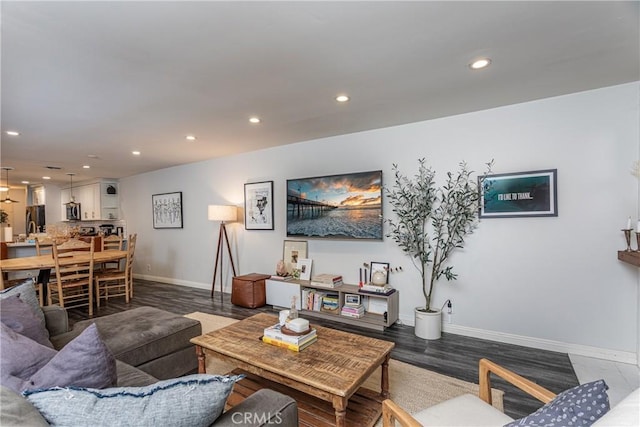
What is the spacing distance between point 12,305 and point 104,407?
1.38m

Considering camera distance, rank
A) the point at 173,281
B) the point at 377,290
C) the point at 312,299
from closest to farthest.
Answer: the point at 377,290 → the point at 312,299 → the point at 173,281

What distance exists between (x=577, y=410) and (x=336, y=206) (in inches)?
126

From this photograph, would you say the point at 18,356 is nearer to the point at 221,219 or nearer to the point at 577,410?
the point at 577,410

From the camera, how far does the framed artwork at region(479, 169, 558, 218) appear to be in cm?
279

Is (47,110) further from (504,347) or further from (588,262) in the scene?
(588,262)

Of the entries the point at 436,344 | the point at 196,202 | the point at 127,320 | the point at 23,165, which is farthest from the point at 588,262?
the point at 23,165

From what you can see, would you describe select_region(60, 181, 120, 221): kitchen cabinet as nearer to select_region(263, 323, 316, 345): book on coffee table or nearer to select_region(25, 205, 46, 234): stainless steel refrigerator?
select_region(25, 205, 46, 234): stainless steel refrigerator

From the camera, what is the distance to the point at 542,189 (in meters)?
2.83

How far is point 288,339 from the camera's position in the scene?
1.98 m

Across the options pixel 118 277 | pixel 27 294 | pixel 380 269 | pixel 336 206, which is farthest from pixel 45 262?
pixel 380 269

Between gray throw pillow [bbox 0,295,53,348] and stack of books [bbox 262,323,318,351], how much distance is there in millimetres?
1257

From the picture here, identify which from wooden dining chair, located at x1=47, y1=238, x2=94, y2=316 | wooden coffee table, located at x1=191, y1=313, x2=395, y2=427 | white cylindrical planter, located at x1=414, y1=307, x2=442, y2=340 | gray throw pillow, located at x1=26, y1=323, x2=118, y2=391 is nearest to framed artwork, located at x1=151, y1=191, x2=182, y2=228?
wooden dining chair, located at x1=47, y1=238, x2=94, y2=316

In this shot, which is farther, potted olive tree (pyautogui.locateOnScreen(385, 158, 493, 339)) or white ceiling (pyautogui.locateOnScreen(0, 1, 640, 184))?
potted olive tree (pyautogui.locateOnScreen(385, 158, 493, 339))

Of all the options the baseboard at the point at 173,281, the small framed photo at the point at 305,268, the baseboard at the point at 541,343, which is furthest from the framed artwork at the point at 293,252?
the baseboard at the point at 173,281
